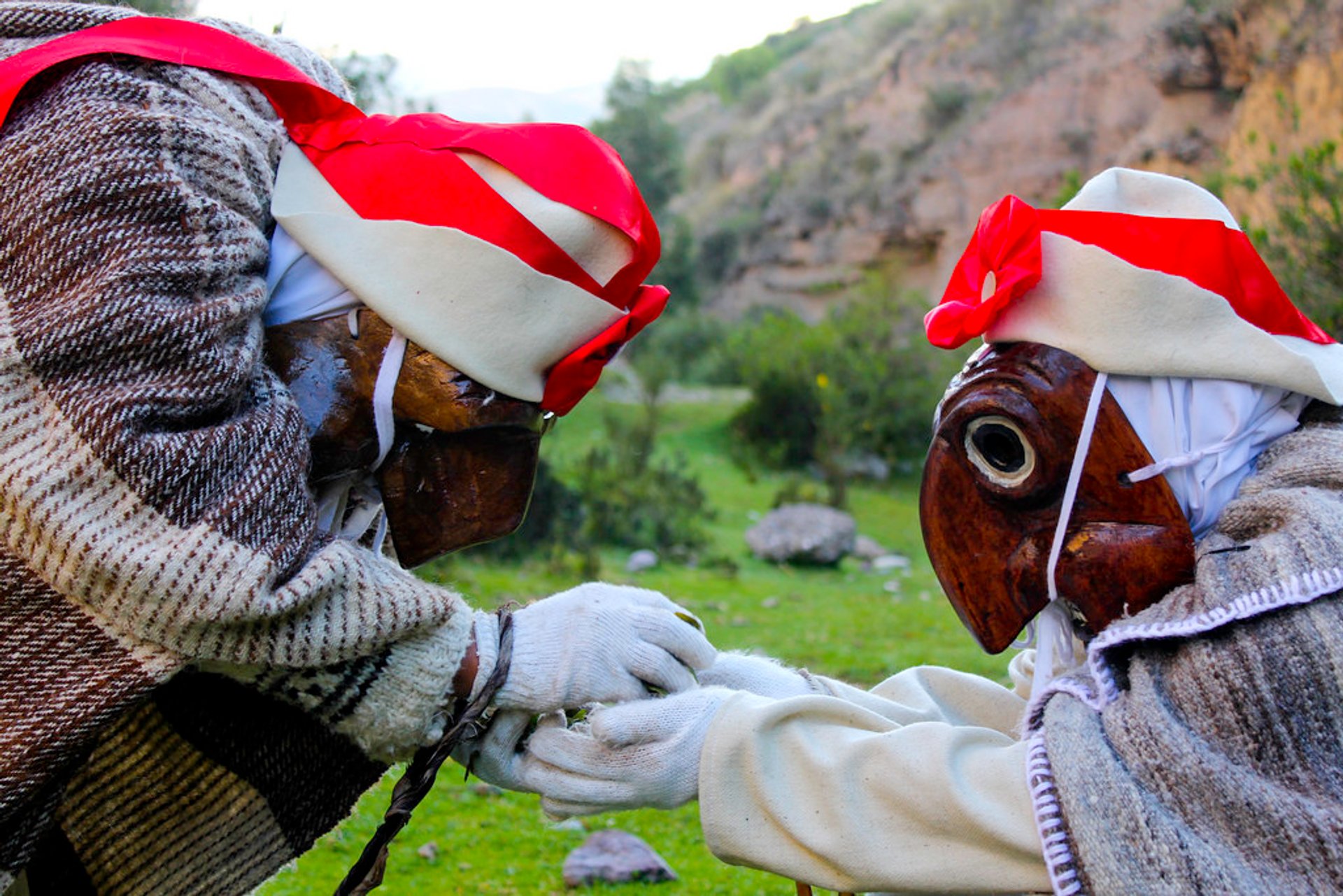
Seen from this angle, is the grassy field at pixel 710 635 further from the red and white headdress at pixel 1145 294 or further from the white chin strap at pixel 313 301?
the red and white headdress at pixel 1145 294

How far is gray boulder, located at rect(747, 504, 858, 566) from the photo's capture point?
10.3 meters

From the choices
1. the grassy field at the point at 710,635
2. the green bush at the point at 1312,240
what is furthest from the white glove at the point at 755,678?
the green bush at the point at 1312,240

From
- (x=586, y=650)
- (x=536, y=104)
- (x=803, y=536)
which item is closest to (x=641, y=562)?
(x=803, y=536)

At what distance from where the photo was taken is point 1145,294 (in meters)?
2.07

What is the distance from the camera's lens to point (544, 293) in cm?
220

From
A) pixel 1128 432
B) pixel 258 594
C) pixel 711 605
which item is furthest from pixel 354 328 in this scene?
pixel 711 605

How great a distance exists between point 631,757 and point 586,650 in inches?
8.5

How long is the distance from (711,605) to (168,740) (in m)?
6.04

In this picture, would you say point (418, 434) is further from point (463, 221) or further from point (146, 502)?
point (146, 502)

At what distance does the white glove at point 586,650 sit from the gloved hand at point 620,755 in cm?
6

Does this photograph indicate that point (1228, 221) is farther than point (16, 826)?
Yes

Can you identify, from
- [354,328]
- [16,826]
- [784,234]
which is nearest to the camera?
[16,826]

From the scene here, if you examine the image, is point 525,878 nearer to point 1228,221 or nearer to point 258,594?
point 258,594

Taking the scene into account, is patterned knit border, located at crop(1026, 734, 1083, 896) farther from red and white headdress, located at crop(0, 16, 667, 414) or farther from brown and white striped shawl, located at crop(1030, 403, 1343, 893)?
red and white headdress, located at crop(0, 16, 667, 414)
